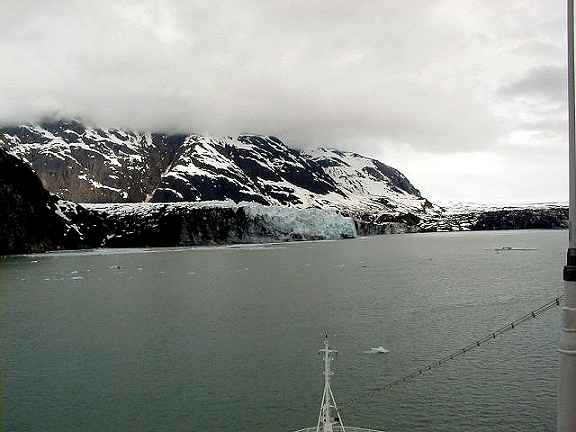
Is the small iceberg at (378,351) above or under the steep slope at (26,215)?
under

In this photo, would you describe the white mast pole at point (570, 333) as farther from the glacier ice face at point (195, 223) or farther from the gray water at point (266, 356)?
the glacier ice face at point (195, 223)

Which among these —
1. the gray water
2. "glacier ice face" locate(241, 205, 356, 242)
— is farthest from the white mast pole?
"glacier ice face" locate(241, 205, 356, 242)

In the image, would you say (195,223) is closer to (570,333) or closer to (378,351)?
(378,351)

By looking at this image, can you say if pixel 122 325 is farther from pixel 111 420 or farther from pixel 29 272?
pixel 29 272

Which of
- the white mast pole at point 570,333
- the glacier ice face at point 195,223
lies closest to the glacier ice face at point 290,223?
the glacier ice face at point 195,223

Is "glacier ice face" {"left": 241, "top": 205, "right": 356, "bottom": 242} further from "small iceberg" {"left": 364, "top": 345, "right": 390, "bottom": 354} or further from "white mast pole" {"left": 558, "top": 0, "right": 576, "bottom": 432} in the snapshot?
"white mast pole" {"left": 558, "top": 0, "right": 576, "bottom": 432}

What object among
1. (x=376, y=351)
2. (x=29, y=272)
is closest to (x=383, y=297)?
(x=376, y=351)

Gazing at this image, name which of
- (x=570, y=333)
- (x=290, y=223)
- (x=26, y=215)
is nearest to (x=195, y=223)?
(x=290, y=223)

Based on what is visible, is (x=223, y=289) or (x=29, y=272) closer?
(x=223, y=289)
